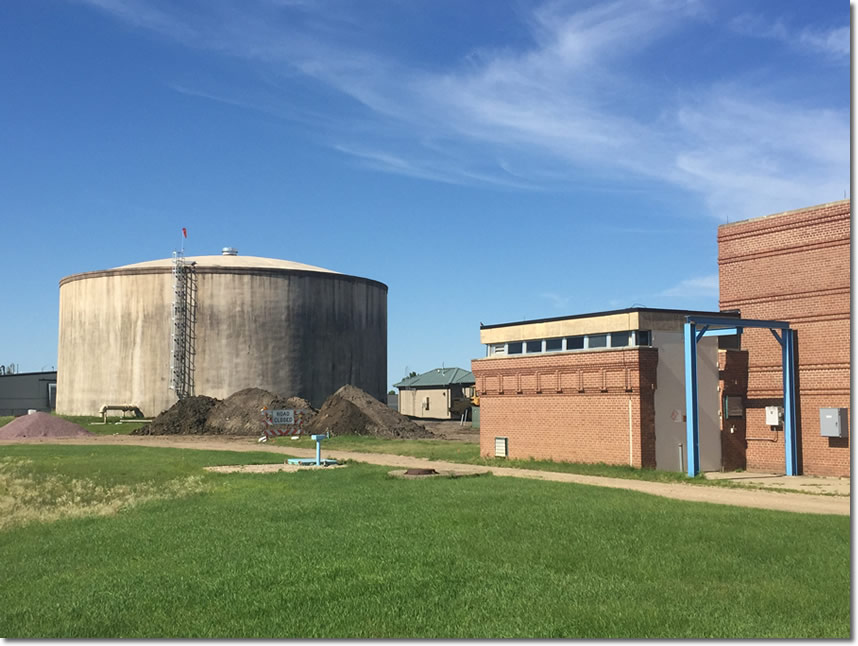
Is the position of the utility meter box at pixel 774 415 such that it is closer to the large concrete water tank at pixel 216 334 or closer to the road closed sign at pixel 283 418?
the road closed sign at pixel 283 418

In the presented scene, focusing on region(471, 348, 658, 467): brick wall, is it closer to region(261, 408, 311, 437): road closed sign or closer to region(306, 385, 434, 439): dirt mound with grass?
region(261, 408, 311, 437): road closed sign

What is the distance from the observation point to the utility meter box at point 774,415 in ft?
92.9

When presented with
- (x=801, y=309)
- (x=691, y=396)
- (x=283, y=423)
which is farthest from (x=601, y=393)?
(x=283, y=423)

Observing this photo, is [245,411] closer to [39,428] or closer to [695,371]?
[39,428]

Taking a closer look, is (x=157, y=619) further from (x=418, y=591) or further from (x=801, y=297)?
(x=801, y=297)

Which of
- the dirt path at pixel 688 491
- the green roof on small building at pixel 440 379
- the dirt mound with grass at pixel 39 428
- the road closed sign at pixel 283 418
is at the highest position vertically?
the green roof on small building at pixel 440 379

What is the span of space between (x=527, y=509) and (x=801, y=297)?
54.1 ft

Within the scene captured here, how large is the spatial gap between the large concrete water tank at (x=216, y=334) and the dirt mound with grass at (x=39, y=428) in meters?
15.8

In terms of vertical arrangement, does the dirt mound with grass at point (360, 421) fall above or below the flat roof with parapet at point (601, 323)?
below

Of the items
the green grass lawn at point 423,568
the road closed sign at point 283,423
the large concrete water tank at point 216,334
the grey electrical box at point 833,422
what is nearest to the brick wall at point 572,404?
the grey electrical box at point 833,422

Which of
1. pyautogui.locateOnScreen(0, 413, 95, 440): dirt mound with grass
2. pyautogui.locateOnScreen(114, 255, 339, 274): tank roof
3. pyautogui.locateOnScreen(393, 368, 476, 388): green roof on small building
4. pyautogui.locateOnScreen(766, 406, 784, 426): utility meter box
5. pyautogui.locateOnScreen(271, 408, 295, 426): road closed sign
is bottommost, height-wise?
pyautogui.locateOnScreen(0, 413, 95, 440): dirt mound with grass

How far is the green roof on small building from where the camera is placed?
282 ft

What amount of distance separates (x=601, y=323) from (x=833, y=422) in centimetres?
828

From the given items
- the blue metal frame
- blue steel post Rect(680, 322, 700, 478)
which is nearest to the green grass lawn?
blue steel post Rect(680, 322, 700, 478)
